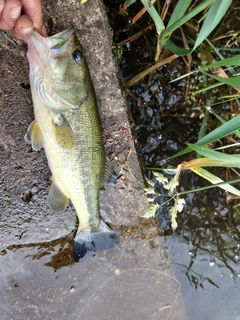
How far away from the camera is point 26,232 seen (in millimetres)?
2754

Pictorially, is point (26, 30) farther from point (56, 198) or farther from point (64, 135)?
point (56, 198)

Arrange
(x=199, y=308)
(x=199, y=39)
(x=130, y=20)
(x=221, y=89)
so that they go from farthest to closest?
(x=199, y=308) < (x=221, y=89) < (x=130, y=20) < (x=199, y=39)

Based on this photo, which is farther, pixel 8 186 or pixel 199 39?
pixel 8 186

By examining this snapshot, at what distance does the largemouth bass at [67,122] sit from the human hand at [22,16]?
9 centimetres

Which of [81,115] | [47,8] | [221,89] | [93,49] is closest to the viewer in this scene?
[81,115]

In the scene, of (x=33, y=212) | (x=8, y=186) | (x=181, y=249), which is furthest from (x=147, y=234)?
(x=8, y=186)

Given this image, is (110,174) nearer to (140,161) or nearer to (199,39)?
(140,161)

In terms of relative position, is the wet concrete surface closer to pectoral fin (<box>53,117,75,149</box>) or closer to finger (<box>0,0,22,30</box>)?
finger (<box>0,0,22,30</box>)

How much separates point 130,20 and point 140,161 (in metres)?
1.24

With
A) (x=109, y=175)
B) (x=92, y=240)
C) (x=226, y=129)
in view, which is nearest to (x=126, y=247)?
(x=92, y=240)

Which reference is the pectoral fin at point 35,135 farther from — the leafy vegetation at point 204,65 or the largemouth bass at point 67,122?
the leafy vegetation at point 204,65

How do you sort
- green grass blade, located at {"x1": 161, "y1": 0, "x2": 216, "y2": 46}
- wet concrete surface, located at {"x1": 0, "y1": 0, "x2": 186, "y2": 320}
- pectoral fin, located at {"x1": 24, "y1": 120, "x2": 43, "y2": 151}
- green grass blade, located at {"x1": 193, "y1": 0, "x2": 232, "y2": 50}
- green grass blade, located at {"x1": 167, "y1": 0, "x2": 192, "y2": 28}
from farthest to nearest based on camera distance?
1. wet concrete surface, located at {"x1": 0, "y1": 0, "x2": 186, "y2": 320}
2. pectoral fin, located at {"x1": 24, "y1": 120, "x2": 43, "y2": 151}
3. green grass blade, located at {"x1": 167, "y1": 0, "x2": 192, "y2": 28}
4. green grass blade, located at {"x1": 193, "y1": 0, "x2": 232, "y2": 50}
5. green grass blade, located at {"x1": 161, "y1": 0, "x2": 216, "y2": 46}

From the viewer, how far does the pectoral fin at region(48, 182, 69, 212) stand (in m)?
2.47

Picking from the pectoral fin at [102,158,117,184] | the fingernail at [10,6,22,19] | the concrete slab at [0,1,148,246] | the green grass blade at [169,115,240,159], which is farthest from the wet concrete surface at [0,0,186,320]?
the green grass blade at [169,115,240,159]
